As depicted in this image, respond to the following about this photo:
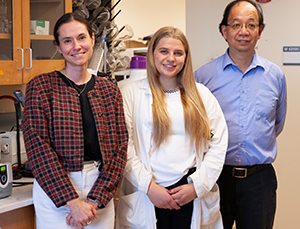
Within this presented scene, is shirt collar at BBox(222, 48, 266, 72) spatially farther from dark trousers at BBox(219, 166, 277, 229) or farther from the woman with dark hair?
the woman with dark hair

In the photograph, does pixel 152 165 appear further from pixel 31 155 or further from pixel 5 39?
pixel 5 39

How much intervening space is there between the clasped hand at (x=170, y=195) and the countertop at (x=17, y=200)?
51 centimetres

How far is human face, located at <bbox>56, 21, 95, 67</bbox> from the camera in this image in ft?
4.41

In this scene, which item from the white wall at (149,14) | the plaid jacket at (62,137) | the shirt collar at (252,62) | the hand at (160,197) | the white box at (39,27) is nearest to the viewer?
the plaid jacket at (62,137)

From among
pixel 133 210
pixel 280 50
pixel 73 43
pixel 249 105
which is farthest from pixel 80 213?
pixel 280 50

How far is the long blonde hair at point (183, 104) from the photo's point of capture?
154 cm

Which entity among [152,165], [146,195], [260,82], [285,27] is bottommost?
[146,195]

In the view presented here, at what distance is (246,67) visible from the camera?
189cm

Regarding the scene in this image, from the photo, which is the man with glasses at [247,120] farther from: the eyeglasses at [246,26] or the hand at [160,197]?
the hand at [160,197]

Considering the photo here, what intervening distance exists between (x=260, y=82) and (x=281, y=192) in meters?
1.13

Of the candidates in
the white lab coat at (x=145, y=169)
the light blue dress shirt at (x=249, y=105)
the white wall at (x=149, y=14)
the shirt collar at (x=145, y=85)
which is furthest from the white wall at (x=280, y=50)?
the white wall at (x=149, y=14)

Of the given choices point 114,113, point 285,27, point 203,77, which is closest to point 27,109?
point 114,113

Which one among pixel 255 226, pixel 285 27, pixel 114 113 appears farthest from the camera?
pixel 285 27

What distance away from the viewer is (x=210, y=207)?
164 centimetres
